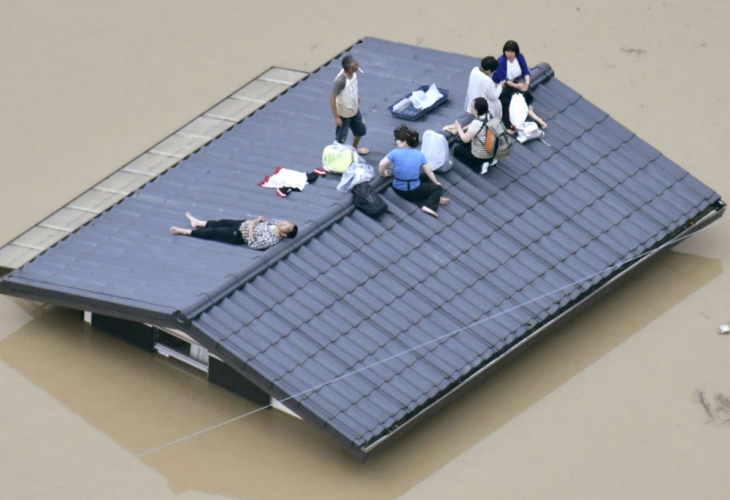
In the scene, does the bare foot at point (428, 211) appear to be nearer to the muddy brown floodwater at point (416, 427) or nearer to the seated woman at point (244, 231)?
the seated woman at point (244, 231)

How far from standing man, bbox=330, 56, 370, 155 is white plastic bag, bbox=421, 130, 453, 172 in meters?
1.02

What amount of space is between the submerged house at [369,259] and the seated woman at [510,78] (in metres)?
0.44

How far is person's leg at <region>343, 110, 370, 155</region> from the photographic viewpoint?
84.5 ft

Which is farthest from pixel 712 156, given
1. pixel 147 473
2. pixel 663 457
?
pixel 147 473

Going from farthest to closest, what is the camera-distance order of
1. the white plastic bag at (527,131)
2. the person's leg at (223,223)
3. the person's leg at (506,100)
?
the person's leg at (506,100)
the white plastic bag at (527,131)
the person's leg at (223,223)

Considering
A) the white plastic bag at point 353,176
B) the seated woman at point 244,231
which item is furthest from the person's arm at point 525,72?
the seated woman at point 244,231

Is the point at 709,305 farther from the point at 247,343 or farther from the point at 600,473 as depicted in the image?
the point at 247,343

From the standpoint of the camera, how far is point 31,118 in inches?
1208

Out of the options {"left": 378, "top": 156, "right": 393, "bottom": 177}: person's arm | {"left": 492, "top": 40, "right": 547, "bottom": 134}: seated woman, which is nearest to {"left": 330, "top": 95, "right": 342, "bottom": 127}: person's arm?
{"left": 378, "top": 156, "right": 393, "bottom": 177}: person's arm

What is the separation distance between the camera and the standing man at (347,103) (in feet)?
82.8

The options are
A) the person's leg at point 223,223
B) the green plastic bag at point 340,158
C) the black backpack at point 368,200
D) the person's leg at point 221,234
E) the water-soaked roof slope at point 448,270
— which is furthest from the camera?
the green plastic bag at point 340,158

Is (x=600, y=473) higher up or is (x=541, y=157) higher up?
(x=541, y=157)

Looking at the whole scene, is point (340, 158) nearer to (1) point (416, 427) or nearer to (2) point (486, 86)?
(2) point (486, 86)

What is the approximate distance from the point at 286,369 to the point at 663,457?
5.39 m
